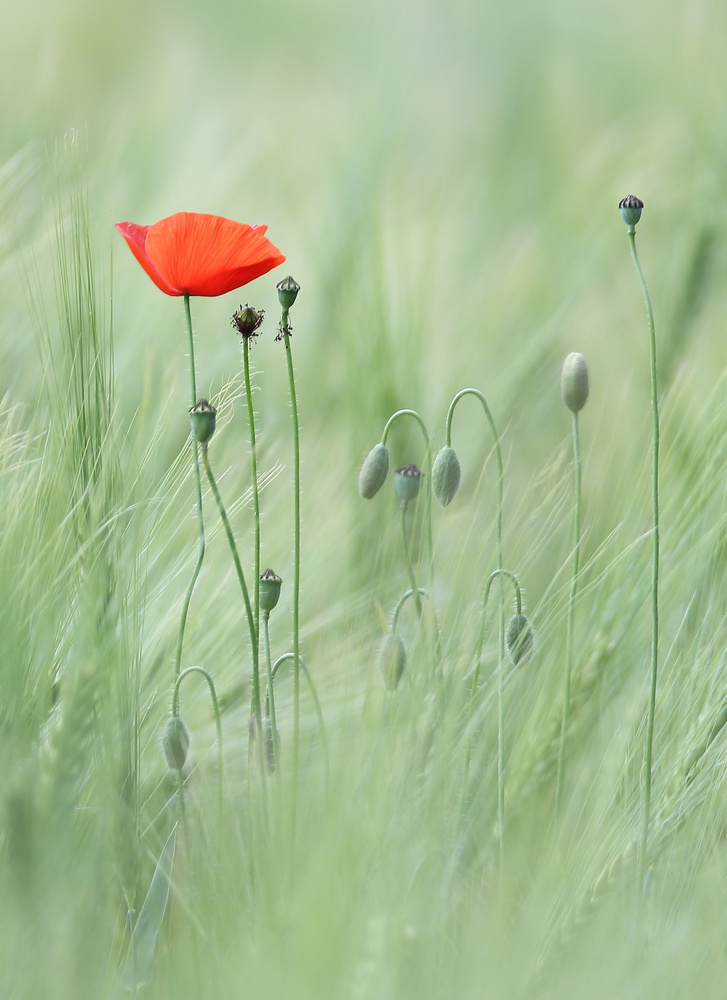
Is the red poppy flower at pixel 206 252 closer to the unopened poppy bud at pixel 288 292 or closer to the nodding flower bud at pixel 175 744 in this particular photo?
the unopened poppy bud at pixel 288 292

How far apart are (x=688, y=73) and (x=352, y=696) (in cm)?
66

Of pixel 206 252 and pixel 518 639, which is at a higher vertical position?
pixel 206 252

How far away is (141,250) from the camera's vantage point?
42 centimetres

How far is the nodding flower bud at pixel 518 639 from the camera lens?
1.30ft

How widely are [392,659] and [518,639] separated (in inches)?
1.7

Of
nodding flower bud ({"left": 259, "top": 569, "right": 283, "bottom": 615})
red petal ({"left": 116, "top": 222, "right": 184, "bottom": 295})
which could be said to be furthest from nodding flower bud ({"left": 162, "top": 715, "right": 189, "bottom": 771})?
red petal ({"left": 116, "top": 222, "right": 184, "bottom": 295})

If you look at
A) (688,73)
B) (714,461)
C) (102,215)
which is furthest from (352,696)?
(688,73)

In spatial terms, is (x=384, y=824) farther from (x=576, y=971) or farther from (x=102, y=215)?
(x=102, y=215)

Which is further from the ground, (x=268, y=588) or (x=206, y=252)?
(x=206, y=252)

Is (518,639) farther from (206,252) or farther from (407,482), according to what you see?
(206,252)

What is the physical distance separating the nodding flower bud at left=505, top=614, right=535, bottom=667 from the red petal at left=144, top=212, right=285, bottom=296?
0.15 m

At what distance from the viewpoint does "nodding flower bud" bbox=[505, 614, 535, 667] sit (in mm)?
395

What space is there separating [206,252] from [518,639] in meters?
0.17

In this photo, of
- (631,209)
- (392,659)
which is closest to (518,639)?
(392,659)
